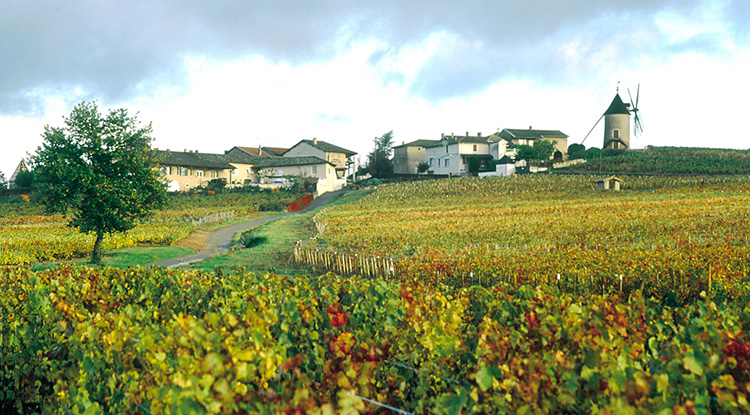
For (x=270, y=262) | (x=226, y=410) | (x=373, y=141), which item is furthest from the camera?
(x=373, y=141)

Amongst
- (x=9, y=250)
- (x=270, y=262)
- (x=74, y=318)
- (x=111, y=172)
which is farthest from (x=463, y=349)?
(x=9, y=250)

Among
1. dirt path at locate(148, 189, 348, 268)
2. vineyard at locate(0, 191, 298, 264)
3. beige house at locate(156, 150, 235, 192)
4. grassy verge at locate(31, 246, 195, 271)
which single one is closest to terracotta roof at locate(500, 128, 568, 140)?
vineyard at locate(0, 191, 298, 264)

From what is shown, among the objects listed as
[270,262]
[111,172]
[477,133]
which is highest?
[477,133]

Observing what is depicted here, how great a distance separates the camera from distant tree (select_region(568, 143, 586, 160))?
312 ft

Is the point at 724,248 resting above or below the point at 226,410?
below

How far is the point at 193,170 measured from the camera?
3376 inches

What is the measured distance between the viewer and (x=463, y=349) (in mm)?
4805

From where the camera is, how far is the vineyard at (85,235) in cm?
2656

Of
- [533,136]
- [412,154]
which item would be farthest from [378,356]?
[412,154]

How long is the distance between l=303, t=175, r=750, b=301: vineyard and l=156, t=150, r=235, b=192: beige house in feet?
123

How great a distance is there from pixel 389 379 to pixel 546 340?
1.58m

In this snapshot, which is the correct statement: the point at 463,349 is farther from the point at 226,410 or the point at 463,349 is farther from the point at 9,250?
the point at 9,250

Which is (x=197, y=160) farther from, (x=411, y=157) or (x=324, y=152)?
(x=411, y=157)

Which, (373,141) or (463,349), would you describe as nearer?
(463,349)
